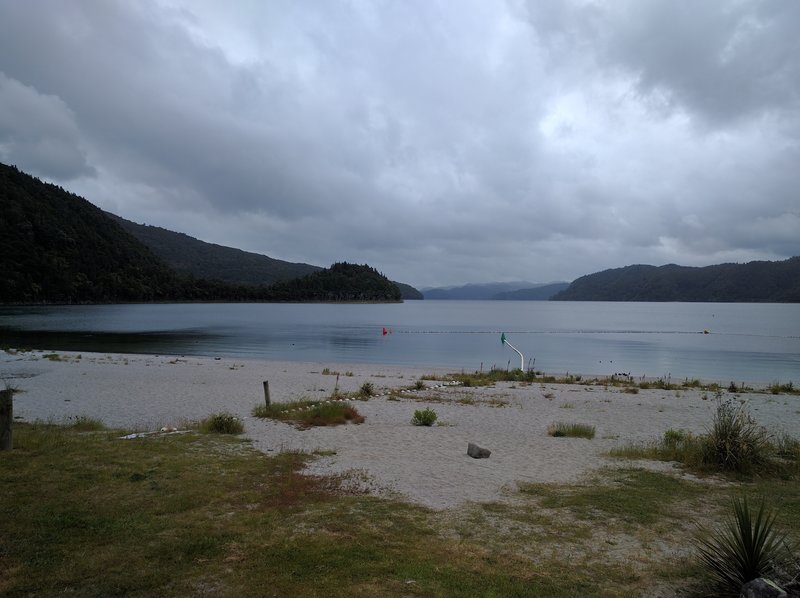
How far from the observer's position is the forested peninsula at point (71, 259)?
140000 millimetres

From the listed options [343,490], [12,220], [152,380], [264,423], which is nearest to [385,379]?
[152,380]

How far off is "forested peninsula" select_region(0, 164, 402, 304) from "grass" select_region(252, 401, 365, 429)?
15096cm

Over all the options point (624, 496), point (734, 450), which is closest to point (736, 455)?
point (734, 450)

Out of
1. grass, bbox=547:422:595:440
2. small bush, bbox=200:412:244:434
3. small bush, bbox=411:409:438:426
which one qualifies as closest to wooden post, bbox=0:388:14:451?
small bush, bbox=200:412:244:434

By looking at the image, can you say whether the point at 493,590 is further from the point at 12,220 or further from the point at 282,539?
the point at 12,220

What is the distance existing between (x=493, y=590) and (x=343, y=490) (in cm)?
367

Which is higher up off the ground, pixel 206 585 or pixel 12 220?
pixel 12 220

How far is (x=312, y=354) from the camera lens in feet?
149

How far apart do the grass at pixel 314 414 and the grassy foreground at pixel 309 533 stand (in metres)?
4.67

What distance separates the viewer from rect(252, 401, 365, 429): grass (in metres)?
14.0

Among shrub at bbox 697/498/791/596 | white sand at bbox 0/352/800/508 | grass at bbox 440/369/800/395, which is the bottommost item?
grass at bbox 440/369/800/395

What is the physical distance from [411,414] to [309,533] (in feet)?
33.6

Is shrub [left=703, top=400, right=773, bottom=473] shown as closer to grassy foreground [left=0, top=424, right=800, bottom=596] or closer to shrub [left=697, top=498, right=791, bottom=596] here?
grassy foreground [left=0, top=424, right=800, bottom=596]

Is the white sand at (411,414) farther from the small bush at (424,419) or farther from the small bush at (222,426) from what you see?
the small bush at (222,426)
